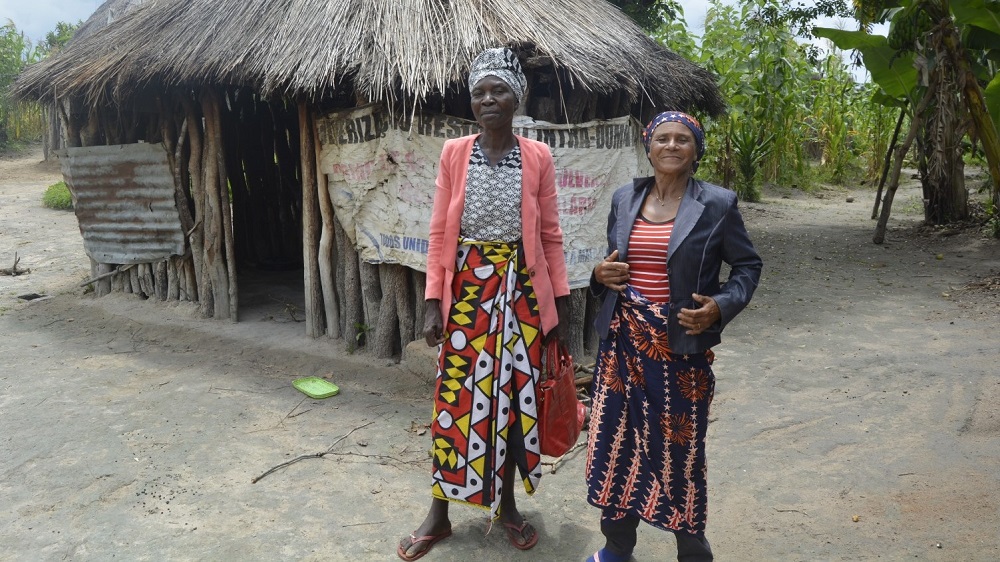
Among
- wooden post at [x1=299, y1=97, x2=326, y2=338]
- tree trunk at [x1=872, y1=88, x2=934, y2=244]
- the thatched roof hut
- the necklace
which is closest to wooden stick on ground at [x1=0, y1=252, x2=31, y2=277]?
the thatched roof hut

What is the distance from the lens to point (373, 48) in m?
4.75

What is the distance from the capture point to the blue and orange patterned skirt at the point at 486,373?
2.70 m

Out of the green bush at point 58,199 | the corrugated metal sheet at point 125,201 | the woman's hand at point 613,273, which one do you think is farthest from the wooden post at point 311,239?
the green bush at point 58,199

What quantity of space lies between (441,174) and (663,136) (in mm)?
798

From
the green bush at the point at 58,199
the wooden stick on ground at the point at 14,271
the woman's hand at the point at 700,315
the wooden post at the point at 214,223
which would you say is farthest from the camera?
the green bush at the point at 58,199

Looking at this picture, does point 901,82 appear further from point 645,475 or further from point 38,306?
point 38,306

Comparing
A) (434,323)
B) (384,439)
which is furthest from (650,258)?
(384,439)

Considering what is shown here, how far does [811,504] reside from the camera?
131 inches

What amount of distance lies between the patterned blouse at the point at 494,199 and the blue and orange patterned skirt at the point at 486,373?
5 cm

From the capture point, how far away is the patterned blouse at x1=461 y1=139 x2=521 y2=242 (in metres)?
2.68

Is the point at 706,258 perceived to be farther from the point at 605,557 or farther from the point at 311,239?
the point at 311,239

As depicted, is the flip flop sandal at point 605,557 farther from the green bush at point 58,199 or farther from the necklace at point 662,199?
the green bush at point 58,199

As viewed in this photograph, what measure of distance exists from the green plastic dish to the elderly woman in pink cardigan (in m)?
2.08

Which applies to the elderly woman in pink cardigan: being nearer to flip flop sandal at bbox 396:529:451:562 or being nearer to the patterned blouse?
the patterned blouse
